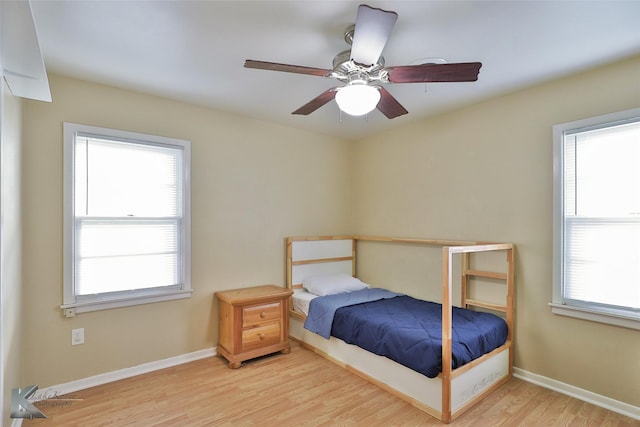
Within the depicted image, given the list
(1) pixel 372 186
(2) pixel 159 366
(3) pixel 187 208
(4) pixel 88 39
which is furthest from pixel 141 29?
(1) pixel 372 186

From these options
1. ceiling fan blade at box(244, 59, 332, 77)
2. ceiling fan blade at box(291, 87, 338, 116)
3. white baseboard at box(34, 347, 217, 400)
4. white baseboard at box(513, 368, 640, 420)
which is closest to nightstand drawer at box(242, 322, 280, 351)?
white baseboard at box(34, 347, 217, 400)

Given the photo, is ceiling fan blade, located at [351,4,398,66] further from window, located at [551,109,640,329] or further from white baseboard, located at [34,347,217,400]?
white baseboard, located at [34,347,217,400]

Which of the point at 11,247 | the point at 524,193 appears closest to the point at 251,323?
the point at 11,247

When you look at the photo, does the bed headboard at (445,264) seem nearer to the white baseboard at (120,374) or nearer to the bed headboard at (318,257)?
the bed headboard at (318,257)

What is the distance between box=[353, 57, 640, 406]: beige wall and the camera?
2.38 m

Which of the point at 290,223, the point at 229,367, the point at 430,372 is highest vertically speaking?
the point at 290,223

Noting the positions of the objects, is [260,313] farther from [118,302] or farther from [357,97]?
[357,97]

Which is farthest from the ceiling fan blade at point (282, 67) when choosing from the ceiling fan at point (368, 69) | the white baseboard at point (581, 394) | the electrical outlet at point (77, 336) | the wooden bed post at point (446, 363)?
the white baseboard at point (581, 394)

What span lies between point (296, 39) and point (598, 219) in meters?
2.48

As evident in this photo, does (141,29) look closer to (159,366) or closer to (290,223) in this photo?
(290,223)

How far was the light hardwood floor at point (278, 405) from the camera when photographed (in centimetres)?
223

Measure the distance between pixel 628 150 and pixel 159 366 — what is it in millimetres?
4077

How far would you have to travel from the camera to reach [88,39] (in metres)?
2.07

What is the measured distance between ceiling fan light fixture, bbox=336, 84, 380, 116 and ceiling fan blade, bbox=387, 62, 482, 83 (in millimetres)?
162
